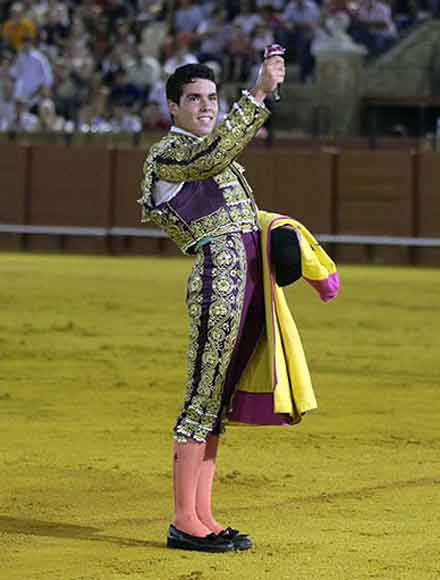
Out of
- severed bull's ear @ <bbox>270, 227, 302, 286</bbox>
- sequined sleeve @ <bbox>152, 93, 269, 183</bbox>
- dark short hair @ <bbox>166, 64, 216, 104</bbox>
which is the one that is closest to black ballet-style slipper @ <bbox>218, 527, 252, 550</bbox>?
severed bull's ear @ <bbox>270, 227, 302, 286</bbox>

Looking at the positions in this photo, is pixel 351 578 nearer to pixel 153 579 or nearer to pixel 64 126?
pixel 153 579

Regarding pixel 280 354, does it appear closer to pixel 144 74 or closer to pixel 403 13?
pixel 144 74

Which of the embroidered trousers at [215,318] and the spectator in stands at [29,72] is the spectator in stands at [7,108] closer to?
the spectator in stands at [29,72]

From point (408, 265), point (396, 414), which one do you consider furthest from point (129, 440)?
point (408, 265)

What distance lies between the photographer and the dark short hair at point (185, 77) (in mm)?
4156

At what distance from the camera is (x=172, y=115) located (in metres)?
4.25

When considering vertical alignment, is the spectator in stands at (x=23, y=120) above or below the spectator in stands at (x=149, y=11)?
below

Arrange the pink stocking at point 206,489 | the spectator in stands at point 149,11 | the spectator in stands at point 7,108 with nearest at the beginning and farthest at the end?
the pink stocking at point 206,489 < the spectator in stands at point 7,108 < the spectator in stands at point 149,11

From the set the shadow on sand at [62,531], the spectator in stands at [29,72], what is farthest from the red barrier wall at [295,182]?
the shadow on sand at [62,531]

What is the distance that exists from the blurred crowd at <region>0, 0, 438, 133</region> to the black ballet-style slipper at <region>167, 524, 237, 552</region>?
13523 millimetres

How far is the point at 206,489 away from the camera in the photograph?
4316 mm

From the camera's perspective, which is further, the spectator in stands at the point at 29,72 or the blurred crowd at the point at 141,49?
the spectator in stands at the point at 29,72

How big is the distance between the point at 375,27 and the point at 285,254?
14787mm

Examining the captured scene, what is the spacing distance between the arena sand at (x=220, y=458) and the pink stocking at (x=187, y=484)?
82 millimetres
